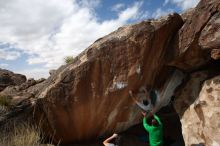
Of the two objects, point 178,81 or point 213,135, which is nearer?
point 213,135

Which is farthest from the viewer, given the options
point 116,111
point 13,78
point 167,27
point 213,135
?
point 13,78

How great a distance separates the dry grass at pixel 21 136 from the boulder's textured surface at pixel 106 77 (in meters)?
0.55

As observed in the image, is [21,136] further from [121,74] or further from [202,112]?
[202,112]

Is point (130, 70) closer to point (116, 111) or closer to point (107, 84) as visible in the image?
point (107, 84)

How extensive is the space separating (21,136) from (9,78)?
189 inches

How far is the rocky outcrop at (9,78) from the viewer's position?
10538 mm

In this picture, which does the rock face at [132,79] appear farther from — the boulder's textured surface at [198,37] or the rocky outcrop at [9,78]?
the rocky outcrop at [9,78]

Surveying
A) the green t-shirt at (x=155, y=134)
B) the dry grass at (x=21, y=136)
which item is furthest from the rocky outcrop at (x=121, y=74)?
the green t-shirt at (x=155, y=134)

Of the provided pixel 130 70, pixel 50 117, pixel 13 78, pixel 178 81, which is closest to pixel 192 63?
pixel 178 81

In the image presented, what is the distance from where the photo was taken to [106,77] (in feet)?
23.8

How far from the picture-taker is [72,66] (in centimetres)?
741

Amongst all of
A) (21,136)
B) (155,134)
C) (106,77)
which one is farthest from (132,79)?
(21,136)

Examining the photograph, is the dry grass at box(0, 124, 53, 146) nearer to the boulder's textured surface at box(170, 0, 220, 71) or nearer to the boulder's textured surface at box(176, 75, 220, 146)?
the boulder's textured surface at box(176, 75, 220, 146)

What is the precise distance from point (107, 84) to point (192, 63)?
221 cm
